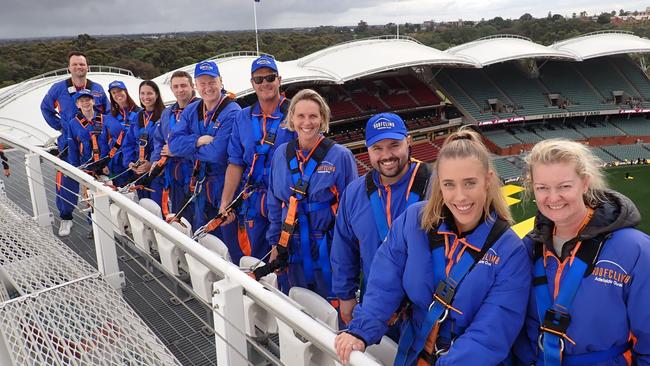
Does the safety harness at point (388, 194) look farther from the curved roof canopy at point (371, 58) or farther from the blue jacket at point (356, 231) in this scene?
the curved roof canopy at point (371, 58)

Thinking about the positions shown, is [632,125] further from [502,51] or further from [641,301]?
[641,301]

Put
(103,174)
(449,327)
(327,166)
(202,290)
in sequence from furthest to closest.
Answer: (103,174) < (327,166) < (202,290) < (449,327)

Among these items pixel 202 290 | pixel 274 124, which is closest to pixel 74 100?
pixel 274 124

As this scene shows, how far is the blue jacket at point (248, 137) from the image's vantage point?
389 cm

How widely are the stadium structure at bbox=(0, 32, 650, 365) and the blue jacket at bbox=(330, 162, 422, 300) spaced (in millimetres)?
507

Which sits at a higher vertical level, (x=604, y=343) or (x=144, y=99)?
(x=144, y=99)

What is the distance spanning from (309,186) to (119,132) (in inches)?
148

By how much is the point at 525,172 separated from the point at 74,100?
6.29 m

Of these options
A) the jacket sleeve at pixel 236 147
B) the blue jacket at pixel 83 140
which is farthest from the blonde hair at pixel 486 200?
the blue jacket at pixel 83 140

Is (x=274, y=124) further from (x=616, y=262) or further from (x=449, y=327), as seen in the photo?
(x=616, y=262)

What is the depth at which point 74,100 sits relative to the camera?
650 centimetres

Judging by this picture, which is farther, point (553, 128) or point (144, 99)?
point (553, 128)

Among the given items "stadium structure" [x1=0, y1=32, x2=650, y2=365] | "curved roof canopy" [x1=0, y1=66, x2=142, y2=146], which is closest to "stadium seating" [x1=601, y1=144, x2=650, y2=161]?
"stadium structure" [x1=0, y1=32, x2=650, y2=365]

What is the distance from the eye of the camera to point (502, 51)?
32.2 meters
